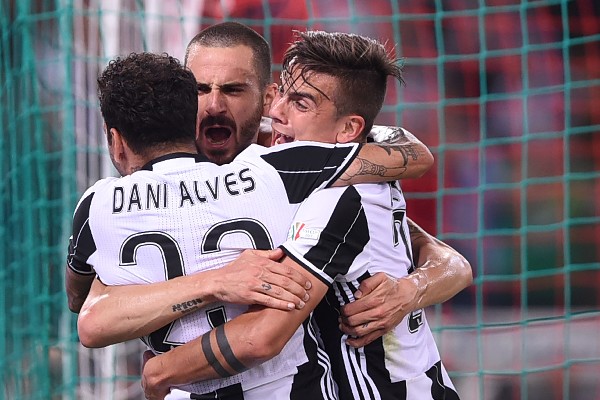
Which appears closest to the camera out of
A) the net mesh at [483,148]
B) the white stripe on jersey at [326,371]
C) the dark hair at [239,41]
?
the white stripe on jersey at [326,371]

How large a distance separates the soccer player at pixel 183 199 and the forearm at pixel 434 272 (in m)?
0.41

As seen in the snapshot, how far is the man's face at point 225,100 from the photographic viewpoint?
3311 mm

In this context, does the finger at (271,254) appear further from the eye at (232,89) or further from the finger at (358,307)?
the eye at (232,89)

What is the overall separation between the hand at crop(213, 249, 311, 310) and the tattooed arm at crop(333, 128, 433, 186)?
0.91 feet

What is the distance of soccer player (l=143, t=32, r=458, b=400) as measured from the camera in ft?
7.40

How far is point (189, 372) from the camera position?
7.48ft

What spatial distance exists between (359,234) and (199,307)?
0.45 metres

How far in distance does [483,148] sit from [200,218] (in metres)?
4.48

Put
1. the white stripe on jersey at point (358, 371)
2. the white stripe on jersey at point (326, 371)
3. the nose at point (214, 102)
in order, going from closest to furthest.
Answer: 1. the white stripe on jersey at point (326, 371)
2. the white stripe on jersey at point (358, 371)
3. the nose at point (214, 102)

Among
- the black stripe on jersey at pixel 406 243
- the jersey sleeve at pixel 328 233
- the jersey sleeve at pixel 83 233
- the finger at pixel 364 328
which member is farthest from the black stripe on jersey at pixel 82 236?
the black stripe on jersey at pixel 406 243

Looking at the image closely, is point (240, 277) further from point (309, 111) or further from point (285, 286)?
point (309, 111)

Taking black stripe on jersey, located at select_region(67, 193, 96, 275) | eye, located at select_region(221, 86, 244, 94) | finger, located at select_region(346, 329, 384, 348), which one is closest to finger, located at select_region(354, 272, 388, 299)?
finger, located at select_region(346, 329, 384, 348)

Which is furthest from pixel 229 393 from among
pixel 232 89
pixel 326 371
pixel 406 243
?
pixel 232 89

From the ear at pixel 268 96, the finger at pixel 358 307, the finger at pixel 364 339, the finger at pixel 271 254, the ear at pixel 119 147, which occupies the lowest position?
the finger at pixel 364 339
